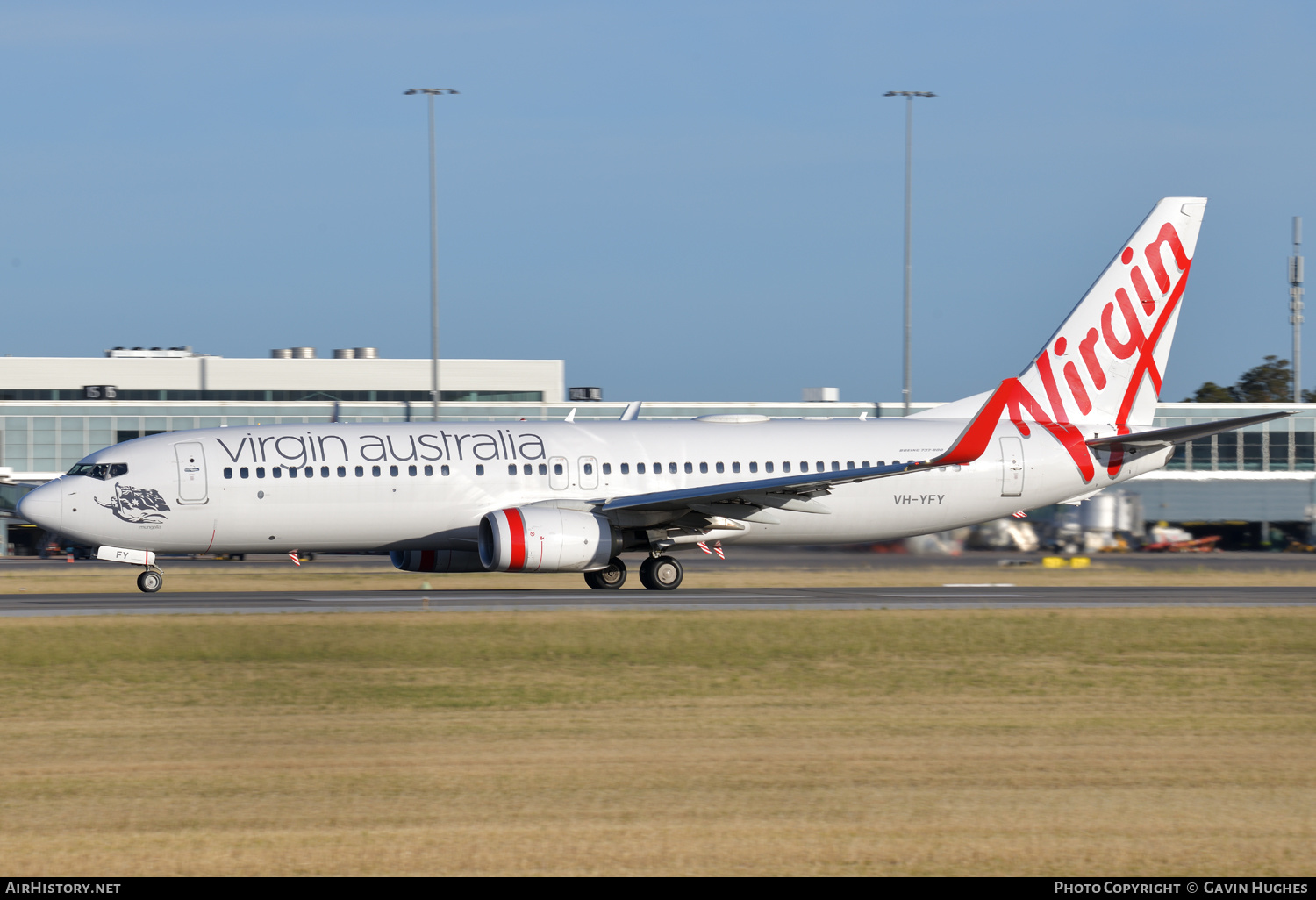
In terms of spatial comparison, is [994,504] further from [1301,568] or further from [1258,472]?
[1258,472]

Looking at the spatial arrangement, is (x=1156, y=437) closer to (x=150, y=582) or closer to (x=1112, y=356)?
(x=1112, y=356)

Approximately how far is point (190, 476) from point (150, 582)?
8.18ft

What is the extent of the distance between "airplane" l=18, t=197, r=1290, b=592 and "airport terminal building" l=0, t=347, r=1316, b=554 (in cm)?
2964

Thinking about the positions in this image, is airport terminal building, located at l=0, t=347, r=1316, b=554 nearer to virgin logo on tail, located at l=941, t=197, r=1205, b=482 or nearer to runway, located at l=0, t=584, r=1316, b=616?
virgin logo on tail, located at l=941, t=197, r=1205, b=482

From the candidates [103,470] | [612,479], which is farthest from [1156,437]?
[103,470]

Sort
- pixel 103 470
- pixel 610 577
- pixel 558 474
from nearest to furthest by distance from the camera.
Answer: pixel 103 470 < pixel 610 577 < pixel 558 474

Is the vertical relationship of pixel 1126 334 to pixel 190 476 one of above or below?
above

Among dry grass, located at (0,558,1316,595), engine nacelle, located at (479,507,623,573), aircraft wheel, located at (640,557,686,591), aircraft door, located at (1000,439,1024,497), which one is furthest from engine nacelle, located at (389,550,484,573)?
aircraft door, located at (1000,439,1024,497)

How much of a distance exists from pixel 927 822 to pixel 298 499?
22291 millimetres

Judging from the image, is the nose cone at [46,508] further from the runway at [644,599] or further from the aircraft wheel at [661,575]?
the aircraft wheel at [661,575]

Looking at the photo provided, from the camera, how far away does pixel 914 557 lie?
5497 centimetres

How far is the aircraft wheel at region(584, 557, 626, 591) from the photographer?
107ft

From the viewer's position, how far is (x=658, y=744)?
49.8ft
